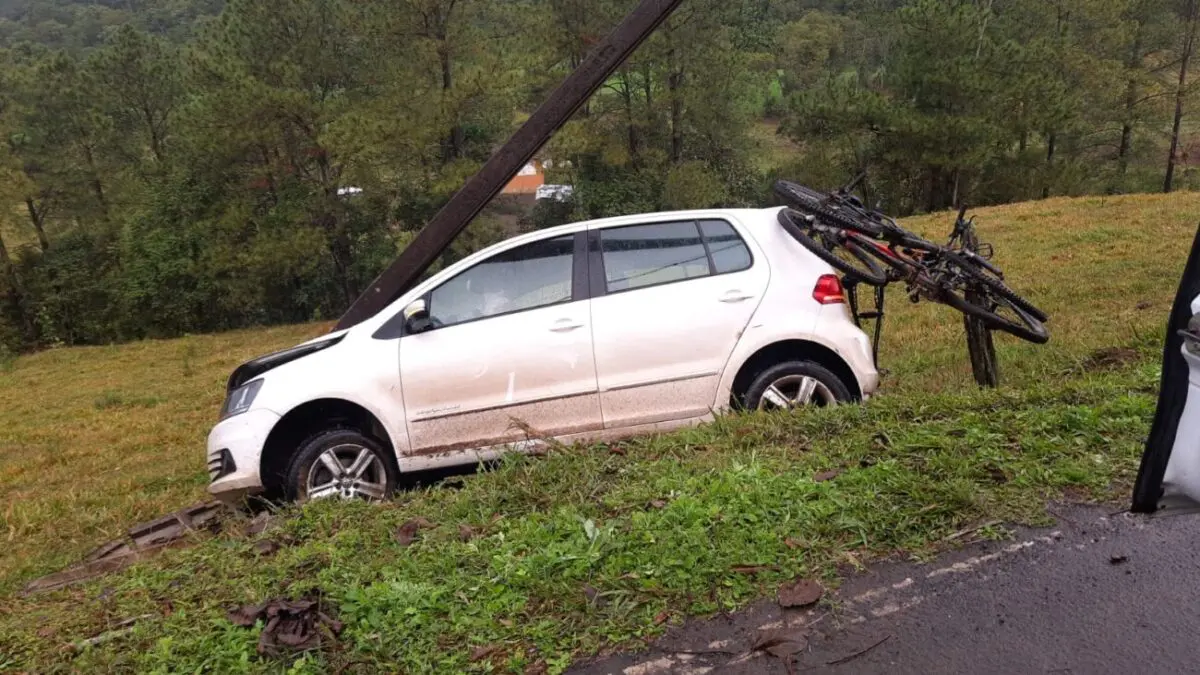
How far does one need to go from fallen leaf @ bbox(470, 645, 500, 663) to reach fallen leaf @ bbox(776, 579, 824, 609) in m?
1.06

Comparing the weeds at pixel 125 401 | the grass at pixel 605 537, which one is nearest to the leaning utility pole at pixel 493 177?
the grass at pixel 605 537

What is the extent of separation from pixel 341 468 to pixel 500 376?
1199mm

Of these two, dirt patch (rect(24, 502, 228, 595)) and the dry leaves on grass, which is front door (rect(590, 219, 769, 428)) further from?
dirt patch (rect(24, 502, 228, 595))

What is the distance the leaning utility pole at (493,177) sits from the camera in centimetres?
615

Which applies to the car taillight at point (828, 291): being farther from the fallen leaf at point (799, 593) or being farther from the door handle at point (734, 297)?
the fallen leaf at point (799, 593)

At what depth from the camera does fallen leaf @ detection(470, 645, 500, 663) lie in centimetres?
270

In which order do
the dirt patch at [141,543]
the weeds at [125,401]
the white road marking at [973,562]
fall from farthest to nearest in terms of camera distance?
the weeds at [125,401] < the dirt patch at [141,543] < the white road marking at [973,562]

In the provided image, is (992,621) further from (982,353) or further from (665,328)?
(982,353)

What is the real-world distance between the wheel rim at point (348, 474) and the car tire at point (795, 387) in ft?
8.23

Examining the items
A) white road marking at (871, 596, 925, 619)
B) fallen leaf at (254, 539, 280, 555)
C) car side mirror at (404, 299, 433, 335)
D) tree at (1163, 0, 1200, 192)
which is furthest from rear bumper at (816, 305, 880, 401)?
tree at (1163, 0, 1200, 192)

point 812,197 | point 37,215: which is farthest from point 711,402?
point 37,215

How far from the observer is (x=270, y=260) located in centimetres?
2631

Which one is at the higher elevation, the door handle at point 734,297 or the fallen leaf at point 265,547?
the door handle at point 734,297

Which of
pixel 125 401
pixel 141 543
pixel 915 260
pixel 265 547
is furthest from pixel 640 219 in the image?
pixel 125 401
